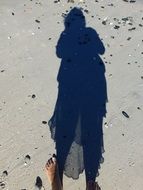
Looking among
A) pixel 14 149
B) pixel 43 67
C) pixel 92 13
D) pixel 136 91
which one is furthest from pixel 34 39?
pixel 14 149

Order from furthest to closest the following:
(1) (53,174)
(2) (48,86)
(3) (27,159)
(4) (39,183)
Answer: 1. (2) (48,86)
2. (3) (27,159)
3. (4) (39,183)
4. (1) (53,174)

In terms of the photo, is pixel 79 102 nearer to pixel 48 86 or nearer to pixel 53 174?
pixel 48 86

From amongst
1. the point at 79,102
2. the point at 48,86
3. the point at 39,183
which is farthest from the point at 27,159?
the point at 48,86

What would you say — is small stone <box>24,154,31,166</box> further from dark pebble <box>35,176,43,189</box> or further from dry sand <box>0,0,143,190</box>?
dark pebble <box>35,176,43,189</box>

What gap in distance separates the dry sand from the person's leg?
0.27 metres

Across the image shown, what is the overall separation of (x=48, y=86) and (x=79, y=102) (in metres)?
0.66

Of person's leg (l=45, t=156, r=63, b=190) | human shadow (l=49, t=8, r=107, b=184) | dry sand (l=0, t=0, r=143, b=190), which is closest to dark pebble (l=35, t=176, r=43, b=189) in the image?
dry sand (l=0, t=0, r=143, b=190)

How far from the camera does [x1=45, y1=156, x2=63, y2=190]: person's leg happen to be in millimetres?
6273

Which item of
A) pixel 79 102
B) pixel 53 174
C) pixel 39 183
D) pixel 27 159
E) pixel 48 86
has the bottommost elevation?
pixel 39 183

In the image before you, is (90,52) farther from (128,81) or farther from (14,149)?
(14,149)

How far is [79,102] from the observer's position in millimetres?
7973

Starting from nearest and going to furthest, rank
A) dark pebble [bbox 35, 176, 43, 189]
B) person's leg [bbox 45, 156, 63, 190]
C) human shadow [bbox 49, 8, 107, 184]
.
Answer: person's leg [bbox 45, 156, 63, 190], dark pebble [bbox 35, 176, 43, 189], human shadow [bbox 49, 8, 107, 184]

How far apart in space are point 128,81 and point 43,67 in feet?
4.99

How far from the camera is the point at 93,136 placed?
7.33 m
